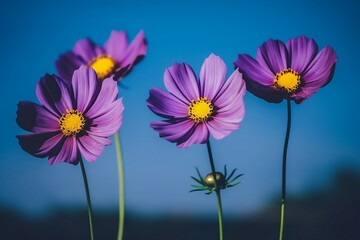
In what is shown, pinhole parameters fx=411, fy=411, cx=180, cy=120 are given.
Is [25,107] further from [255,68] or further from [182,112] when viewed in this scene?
[255,68]

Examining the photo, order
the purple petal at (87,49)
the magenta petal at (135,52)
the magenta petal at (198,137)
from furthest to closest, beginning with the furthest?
1. the purple petal at (87,49)
2. the magenta petal at (135,52)
3. the magenta petal at (198,137)

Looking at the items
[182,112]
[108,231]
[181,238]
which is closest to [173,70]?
[182,112]

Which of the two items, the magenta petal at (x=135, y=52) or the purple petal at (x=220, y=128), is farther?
the magenta petal at (x=135, y=52)

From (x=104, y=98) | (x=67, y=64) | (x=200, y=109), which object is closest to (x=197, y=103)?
(x=200, y=109)

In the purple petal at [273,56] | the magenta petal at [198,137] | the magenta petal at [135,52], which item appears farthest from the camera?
the magenta petal at [135,52]

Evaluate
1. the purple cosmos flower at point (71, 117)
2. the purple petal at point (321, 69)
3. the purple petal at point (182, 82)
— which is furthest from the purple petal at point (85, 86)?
the purple petal at point (321, 69)

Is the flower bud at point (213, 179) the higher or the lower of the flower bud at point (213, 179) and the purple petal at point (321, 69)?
the lower

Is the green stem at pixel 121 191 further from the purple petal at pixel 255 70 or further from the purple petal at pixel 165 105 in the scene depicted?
the purple petal at pixel 255 70

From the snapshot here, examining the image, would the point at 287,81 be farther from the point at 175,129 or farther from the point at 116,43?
the point at 116,43
